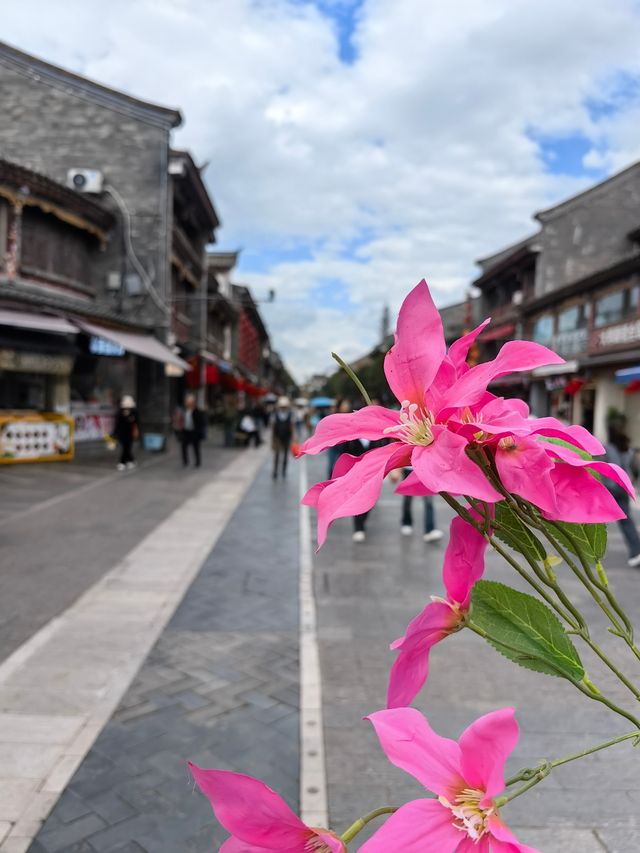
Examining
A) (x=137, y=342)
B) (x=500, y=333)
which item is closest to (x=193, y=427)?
(x=137, y=342)

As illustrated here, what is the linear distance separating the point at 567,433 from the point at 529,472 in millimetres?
99

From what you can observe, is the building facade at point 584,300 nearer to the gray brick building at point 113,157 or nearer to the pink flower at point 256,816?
the gray brick building at point 113,157

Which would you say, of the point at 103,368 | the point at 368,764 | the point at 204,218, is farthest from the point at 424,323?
the point at 204,218

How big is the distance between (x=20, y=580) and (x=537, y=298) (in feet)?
86.6

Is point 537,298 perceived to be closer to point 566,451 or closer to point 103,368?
point 103,368

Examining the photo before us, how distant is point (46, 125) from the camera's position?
1970cm

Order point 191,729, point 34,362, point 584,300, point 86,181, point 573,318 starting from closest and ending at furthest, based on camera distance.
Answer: point 191,729
point 34,362
point 86,181
point 584,300
point 573,318

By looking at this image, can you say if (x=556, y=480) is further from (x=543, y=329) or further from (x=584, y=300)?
(x=543, y=329)

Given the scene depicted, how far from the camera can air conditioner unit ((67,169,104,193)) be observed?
765 inches

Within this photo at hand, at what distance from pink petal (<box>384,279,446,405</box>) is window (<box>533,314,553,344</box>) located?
2875 cm

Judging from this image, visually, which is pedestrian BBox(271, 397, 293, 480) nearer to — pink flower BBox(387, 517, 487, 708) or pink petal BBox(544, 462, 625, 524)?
pink flower BBox(387, 517, 487, 708)

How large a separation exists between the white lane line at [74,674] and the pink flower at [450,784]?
242cm

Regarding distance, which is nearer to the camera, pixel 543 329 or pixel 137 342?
pixel 137 342

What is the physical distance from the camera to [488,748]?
0.70 metres
